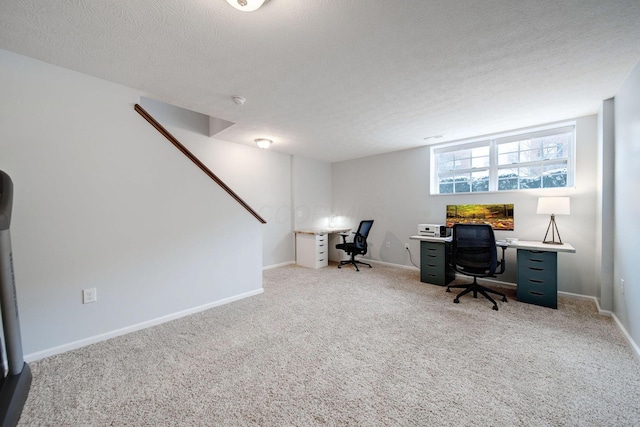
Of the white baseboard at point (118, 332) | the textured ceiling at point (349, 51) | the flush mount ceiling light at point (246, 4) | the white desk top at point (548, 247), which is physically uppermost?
the textured ceiling at point (349, 51)

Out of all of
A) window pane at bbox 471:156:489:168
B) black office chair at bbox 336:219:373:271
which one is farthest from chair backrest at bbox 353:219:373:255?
window pane at bbox 471:156:489:168

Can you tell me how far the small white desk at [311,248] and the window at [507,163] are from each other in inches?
92.2

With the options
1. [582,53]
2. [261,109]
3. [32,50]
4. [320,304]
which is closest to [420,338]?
[320,304]

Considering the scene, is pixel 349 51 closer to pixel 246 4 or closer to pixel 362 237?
pixel 246 4

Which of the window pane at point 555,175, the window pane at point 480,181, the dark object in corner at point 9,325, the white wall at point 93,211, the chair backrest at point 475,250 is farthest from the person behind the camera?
the window pane at point 480,181

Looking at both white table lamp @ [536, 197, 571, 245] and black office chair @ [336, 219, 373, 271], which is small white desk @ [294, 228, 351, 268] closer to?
black office chair @ [336, 219, 373, 271]

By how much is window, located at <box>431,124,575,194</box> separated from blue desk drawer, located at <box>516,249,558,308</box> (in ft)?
3.96

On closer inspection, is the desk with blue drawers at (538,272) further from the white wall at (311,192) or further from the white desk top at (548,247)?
the white wall at (311,192)

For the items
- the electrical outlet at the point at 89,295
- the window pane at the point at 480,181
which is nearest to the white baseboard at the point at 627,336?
the window pane at the point at 480,181

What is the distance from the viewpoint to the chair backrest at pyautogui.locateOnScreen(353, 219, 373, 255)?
4691 mm

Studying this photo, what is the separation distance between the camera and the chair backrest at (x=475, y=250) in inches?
118

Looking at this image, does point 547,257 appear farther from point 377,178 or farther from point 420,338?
point 377,178

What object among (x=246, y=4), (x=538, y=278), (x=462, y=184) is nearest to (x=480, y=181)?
(x=462, y=184)

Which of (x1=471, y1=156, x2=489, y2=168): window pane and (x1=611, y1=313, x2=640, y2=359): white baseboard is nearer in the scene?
(x1=611, y1=313, x2=640, y2=359): white baseboard
